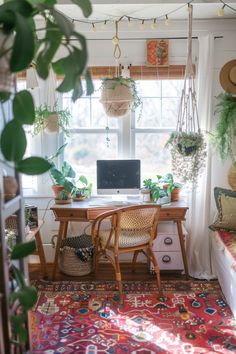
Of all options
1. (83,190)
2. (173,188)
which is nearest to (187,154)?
(173,188)

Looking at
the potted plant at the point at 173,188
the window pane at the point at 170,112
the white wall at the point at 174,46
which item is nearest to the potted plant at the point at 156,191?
the potted plant at the point at 173,188

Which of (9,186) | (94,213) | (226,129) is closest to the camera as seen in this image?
(9,186)

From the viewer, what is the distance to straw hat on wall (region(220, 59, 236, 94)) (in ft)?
10.2

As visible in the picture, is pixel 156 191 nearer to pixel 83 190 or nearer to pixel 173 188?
pixel 173 188

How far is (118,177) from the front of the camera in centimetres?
322

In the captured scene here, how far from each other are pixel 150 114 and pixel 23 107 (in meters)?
2.51

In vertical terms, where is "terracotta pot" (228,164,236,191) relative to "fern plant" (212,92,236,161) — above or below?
below

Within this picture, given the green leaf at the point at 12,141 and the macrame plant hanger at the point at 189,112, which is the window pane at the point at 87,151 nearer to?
the macrame plant hanger at the point at 189,112

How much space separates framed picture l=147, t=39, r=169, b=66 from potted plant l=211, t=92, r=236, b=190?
0.68 metres

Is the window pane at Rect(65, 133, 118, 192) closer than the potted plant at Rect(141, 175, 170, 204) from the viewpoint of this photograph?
No

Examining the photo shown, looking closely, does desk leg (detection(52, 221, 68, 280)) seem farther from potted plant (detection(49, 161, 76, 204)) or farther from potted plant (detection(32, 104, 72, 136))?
potted plant (detection(32, 104, 72, 136))

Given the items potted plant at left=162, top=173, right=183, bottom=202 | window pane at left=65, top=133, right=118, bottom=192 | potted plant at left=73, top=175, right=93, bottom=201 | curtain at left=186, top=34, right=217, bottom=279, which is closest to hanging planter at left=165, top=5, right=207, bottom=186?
curtain at left=186, top=34, right=217, bottom=279

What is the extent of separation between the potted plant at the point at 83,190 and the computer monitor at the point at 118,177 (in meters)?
0.17

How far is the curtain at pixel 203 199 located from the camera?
3062mm
